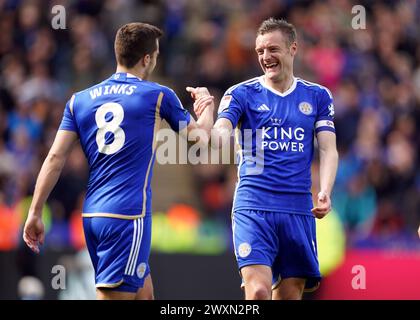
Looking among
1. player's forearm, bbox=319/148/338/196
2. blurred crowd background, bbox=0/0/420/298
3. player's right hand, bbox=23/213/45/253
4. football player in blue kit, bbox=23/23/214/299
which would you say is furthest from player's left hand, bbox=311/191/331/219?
blurred crowd background, bbox=0/0/420/298

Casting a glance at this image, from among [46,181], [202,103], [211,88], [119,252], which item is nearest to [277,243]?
[202,103]

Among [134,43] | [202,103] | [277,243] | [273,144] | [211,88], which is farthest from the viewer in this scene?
[211,88]

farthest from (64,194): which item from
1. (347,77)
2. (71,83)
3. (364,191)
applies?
(347,77)

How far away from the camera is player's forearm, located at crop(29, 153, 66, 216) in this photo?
7898 mm

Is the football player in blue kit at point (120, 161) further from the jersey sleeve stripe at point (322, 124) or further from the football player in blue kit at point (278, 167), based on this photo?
the jersey sleeve stripe at point (322, 124)

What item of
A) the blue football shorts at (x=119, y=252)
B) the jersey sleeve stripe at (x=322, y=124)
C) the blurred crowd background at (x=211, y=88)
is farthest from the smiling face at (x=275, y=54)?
the blurred crowd background at (x=211, y=88)

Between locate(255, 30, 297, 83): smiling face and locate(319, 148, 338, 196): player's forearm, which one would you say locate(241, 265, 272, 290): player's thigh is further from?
locate(255, 30, 297, 83): smiling face

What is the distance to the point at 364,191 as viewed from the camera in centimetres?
1623

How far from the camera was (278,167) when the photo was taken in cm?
861

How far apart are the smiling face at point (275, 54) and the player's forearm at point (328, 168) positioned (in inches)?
29.4

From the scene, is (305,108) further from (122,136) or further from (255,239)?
(122,136)

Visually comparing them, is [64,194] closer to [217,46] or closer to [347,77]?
[217,46]

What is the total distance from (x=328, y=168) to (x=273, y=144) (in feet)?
1.64
